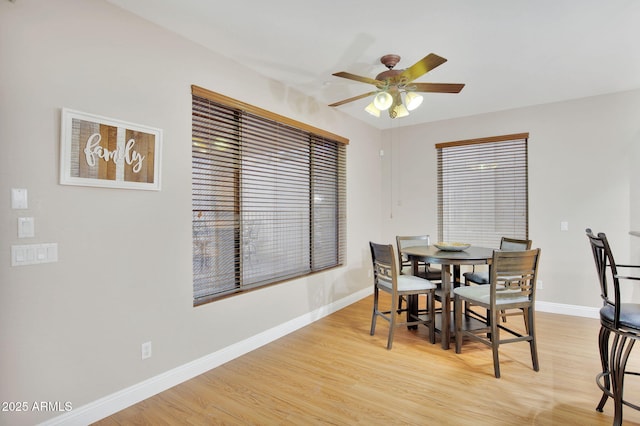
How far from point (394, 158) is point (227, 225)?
3278 millimetres

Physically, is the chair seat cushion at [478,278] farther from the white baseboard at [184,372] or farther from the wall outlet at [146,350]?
the wall outlet at [146,350]

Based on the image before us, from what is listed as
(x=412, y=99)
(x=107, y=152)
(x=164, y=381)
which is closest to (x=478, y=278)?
(x=412, y=99)

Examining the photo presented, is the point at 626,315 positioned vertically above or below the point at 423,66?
below

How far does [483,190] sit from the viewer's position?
4594 millimetres

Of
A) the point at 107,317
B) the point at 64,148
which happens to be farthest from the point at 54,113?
the point at 107,317

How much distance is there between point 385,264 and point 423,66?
5.85ft

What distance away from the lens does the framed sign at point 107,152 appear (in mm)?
1916

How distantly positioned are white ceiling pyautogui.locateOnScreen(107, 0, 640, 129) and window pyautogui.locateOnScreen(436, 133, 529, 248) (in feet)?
3.41

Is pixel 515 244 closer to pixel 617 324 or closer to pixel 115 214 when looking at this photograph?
pixel 617 324

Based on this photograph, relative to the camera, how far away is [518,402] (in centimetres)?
220

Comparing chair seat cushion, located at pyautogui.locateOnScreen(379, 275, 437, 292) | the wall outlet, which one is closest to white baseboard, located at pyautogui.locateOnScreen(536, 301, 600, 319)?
chair seat cushion, located at pyautogui.locateOnScreen(379, 275, 437, 292)

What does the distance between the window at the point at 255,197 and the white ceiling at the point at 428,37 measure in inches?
19.6

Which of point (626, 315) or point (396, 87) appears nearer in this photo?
point (626, 315)

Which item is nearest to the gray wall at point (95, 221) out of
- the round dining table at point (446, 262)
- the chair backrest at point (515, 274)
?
the round dining table at point (446, 262)
